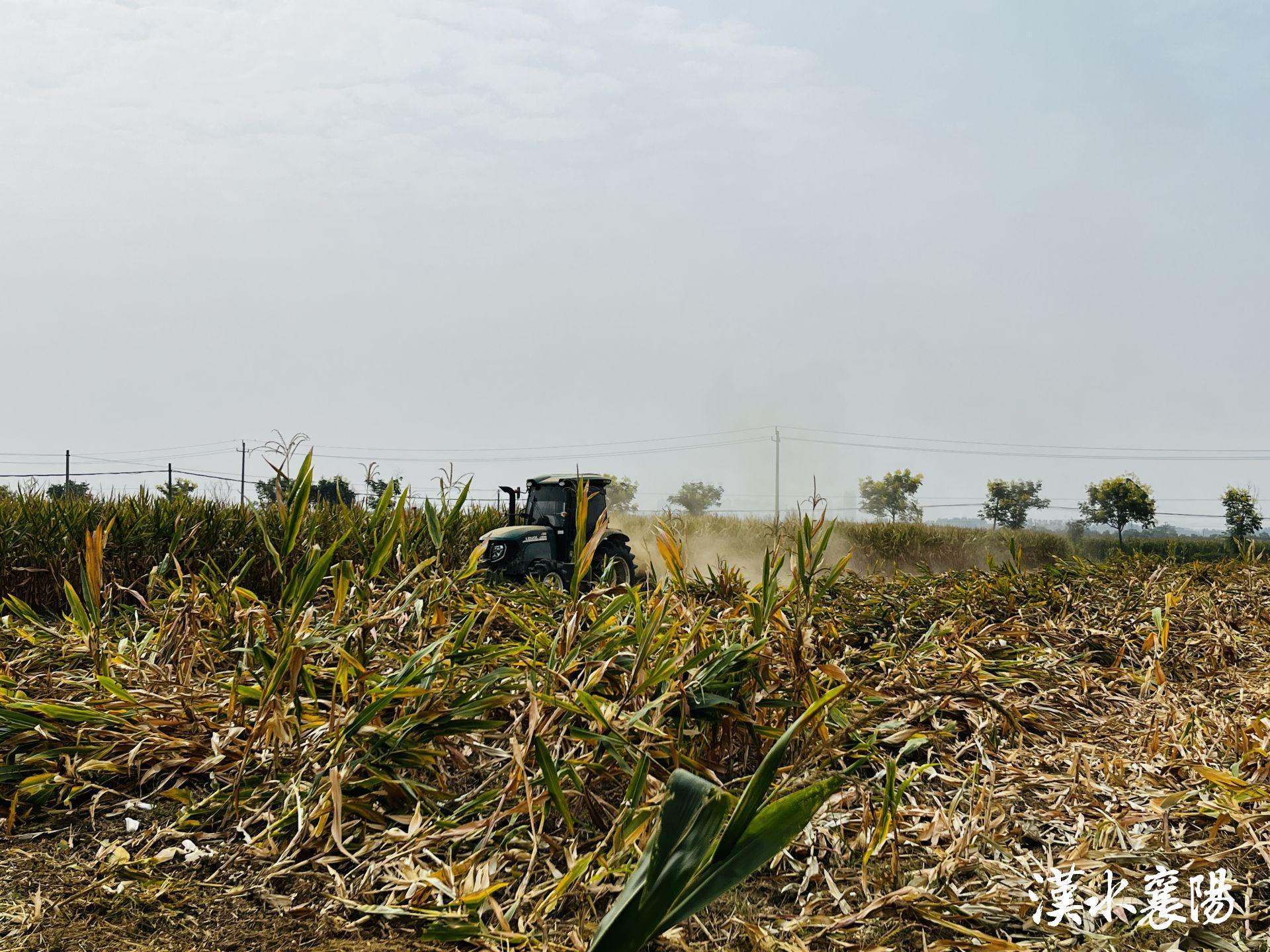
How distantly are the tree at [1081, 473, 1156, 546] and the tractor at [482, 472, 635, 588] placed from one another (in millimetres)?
37442

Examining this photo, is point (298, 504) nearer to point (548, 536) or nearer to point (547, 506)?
point (548, 536)

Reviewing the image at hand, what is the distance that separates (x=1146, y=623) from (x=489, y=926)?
307 centimetres

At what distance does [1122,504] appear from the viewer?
4084cm

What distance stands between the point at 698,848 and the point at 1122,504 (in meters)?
46.0

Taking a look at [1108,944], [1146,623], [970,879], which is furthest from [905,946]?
[1146,623]

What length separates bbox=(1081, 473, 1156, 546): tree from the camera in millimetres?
40562

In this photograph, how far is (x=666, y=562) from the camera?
8.38 ft

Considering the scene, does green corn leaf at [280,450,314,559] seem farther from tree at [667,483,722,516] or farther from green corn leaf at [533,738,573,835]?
tree at [667,483,722,516]

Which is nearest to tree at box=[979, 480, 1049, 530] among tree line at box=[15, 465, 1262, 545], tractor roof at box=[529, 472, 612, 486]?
tree line at box=[15, 465, 1262, 545]

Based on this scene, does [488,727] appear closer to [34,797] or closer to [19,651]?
[34,797]

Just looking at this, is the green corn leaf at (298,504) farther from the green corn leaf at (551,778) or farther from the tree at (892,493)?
the tree at (892,493)

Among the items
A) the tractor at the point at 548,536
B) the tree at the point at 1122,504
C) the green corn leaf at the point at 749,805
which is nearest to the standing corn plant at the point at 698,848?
the green corn leaf at the point at 749,805

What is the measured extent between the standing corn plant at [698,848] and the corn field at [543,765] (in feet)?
0.29

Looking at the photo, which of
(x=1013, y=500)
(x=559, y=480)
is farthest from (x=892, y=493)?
(x=559, y=480)
